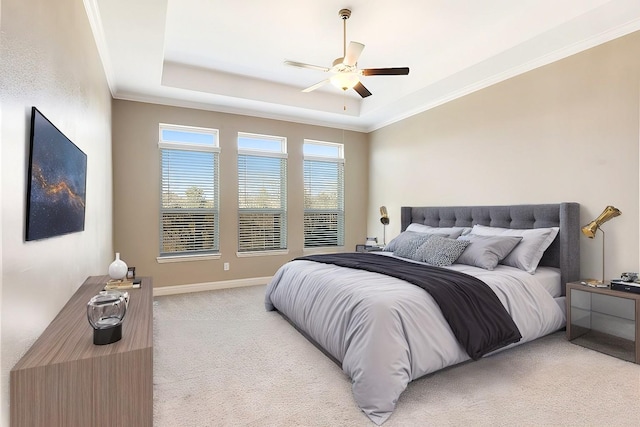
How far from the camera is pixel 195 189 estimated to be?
4832 mm

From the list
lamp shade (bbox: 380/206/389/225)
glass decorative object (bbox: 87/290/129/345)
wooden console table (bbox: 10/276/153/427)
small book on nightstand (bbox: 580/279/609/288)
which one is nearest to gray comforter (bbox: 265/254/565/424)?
small book on nightstand (bbox: 580/279/609/288)

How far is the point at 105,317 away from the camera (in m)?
1.46

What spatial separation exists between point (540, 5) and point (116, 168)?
5025 mm

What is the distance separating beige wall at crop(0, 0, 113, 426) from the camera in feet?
3.67

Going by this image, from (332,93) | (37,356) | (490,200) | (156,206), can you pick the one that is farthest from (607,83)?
(156,206)

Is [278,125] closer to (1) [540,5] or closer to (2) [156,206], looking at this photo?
(2) [156,206]

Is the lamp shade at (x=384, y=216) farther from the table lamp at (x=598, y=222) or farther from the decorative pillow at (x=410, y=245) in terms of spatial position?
the table lamp at (x=598, y=222)

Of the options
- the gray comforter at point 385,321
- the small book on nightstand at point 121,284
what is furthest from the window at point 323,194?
the small book on nightstand at point 121,284

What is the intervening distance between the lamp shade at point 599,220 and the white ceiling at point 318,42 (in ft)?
5.09

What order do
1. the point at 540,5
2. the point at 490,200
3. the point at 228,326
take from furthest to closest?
the point at 490,200, the point at 228,326, the point at 540,5

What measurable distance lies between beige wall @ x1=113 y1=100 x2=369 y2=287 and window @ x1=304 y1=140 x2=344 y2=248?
131 millimetres

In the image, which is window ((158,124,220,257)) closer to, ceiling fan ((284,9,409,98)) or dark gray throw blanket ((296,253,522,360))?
ceiling fan ((284,9,409,98))

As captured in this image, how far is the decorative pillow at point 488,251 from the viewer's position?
316 cm

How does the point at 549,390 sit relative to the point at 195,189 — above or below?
below
